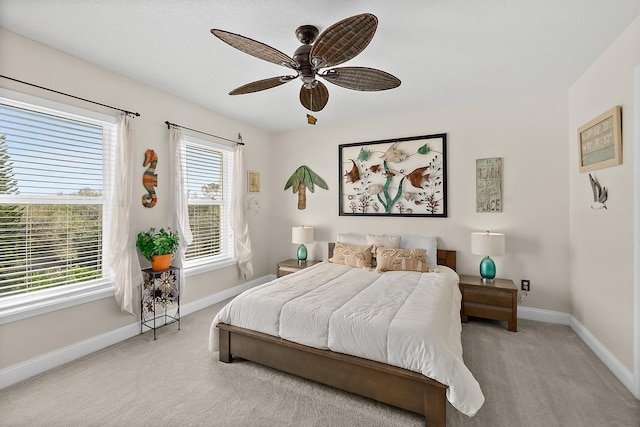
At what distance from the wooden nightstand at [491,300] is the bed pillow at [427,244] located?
41 cm

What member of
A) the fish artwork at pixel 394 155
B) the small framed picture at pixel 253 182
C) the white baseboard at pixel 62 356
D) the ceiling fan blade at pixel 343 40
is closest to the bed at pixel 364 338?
the white baseboard at pixel 62 356

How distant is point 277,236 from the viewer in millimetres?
5180

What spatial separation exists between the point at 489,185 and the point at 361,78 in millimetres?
2455

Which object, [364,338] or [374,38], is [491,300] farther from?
[374,38]

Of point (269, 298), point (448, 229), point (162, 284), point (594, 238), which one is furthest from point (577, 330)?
point (162, 284)

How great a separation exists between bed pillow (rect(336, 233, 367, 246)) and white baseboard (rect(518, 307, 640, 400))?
6.81 ft

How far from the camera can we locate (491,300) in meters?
3.22

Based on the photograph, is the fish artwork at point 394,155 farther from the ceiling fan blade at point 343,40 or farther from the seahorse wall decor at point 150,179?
the seahorse wall decor at point 150,179

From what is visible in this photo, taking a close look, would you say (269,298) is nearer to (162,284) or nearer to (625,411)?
(162,284)

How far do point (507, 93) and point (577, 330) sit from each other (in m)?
2.75

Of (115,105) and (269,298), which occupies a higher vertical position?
(115,105)

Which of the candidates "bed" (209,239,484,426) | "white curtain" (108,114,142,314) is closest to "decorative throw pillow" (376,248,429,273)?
"bed" (209,239,484,426)

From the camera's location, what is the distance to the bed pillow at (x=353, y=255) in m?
3.73

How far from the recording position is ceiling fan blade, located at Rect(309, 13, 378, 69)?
1.50 metres
